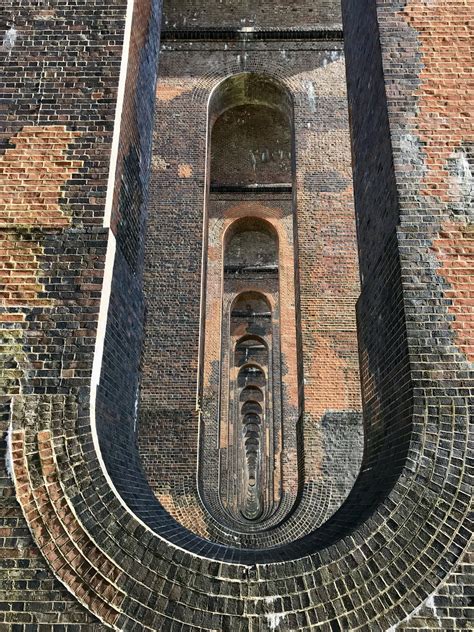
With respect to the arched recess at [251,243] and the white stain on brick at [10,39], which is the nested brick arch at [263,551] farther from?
the arched recess at [251,243]

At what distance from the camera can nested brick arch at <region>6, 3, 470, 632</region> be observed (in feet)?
9.20

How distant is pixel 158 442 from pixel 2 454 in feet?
20.8

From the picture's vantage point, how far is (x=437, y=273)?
3.51 metres

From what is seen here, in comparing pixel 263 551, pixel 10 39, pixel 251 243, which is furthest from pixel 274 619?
pixel 251 243

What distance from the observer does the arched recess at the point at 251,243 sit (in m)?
12.4

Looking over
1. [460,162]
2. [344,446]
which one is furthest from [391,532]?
[344,446]

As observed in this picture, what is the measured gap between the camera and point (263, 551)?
130 inches

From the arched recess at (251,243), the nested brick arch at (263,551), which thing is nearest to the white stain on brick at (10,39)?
the nested brick arch at (263,551)

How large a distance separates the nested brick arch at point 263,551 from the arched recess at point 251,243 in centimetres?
867

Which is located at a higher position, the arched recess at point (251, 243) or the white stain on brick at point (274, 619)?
the arched recess at point (251, 243)

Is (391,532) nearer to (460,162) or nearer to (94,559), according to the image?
(94,559)

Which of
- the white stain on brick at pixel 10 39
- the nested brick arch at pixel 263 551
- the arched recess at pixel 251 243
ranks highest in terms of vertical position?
the arched recess at pixel 251 243

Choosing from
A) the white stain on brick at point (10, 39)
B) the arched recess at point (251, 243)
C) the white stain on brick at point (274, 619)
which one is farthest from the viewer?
the arched recess at point (251, 243)

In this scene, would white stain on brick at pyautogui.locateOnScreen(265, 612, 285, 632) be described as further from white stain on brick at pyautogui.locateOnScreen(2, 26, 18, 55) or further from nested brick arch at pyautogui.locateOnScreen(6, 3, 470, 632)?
white stain on brick at pyautogui.locateOnScreen(2, 26, 18, 55)
